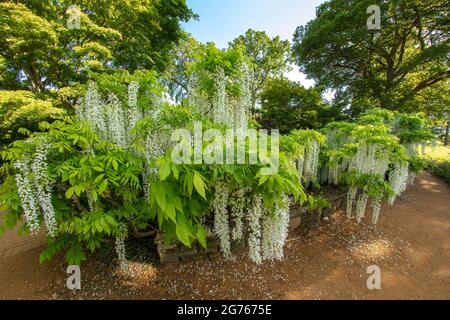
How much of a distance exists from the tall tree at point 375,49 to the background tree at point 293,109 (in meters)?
2.54

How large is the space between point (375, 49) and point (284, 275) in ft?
45.1

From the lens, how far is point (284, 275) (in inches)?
138

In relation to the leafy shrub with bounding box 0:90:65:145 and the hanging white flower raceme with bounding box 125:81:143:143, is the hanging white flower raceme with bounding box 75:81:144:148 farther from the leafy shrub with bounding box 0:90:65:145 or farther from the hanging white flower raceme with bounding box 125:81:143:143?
the leafy shrub with bounding box 0:90:65:145

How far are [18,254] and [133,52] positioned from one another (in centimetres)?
629

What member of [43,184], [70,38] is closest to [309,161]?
[43,184]

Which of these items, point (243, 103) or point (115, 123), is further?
point (243, 103)

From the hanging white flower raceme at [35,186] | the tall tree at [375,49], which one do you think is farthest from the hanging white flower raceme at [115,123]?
the tall tree at [375,49]

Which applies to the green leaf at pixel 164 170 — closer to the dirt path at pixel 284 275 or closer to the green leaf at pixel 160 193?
the green leaf at pixel 160 193

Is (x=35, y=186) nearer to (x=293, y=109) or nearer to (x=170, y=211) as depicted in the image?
(x=170, y=211)

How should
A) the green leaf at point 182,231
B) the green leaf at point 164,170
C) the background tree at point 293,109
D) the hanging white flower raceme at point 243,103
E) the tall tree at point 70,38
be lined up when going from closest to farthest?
the green leaf at point 164,170 < the green leaf at point 182,231 < the hanging white flower raceme at point 243,103 < the tall tree at point 70,38 < the background tree at point 293,109

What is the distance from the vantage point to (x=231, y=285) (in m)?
3.30

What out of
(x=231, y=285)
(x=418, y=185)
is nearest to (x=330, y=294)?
(x=231, y=285)

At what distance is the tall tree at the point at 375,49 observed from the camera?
970 cm

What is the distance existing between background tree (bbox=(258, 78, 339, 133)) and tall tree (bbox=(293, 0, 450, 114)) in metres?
2.54
